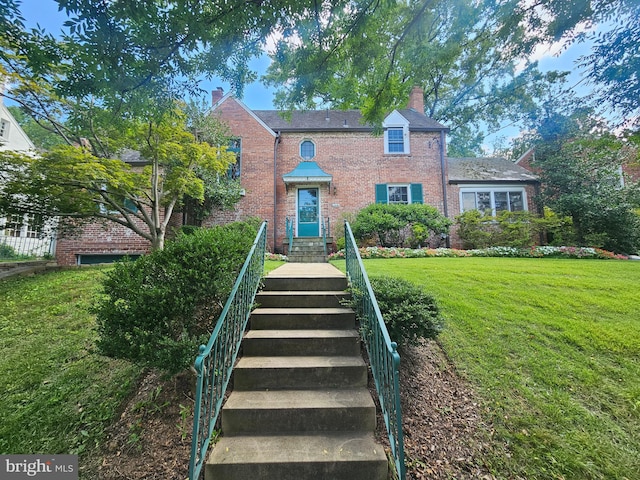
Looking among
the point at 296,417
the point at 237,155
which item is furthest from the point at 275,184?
the point at 296,417

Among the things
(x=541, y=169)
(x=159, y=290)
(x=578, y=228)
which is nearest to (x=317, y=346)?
(x=159, y=290)

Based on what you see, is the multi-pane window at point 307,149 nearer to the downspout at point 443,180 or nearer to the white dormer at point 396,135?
the white dormer at point 396,135

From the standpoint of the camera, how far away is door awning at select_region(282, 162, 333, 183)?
12.3 m

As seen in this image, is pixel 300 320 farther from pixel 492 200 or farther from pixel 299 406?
pixel 492 200

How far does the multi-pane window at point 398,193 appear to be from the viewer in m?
13.1

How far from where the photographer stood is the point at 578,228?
1205 cm

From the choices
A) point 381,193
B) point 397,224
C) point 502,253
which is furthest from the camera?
point 381,193

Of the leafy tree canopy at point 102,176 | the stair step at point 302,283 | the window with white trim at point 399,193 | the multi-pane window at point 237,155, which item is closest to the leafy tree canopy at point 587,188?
the window with white trim at point 399,193

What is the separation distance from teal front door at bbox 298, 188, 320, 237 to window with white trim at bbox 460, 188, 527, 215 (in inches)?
288

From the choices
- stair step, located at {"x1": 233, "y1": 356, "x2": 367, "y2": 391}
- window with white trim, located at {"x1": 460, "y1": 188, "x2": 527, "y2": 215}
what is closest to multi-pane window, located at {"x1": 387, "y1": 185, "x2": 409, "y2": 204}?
window with white trim, located at {"x1": 460, "y1": 188, "x2": 527, "y2": 215}

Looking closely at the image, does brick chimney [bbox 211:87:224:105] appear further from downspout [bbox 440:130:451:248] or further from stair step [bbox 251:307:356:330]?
stair step [bbox 251:307:356:330]

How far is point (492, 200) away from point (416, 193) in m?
4.01

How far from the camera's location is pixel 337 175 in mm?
13188

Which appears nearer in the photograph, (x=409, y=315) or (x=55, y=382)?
(x=409, y=315)
